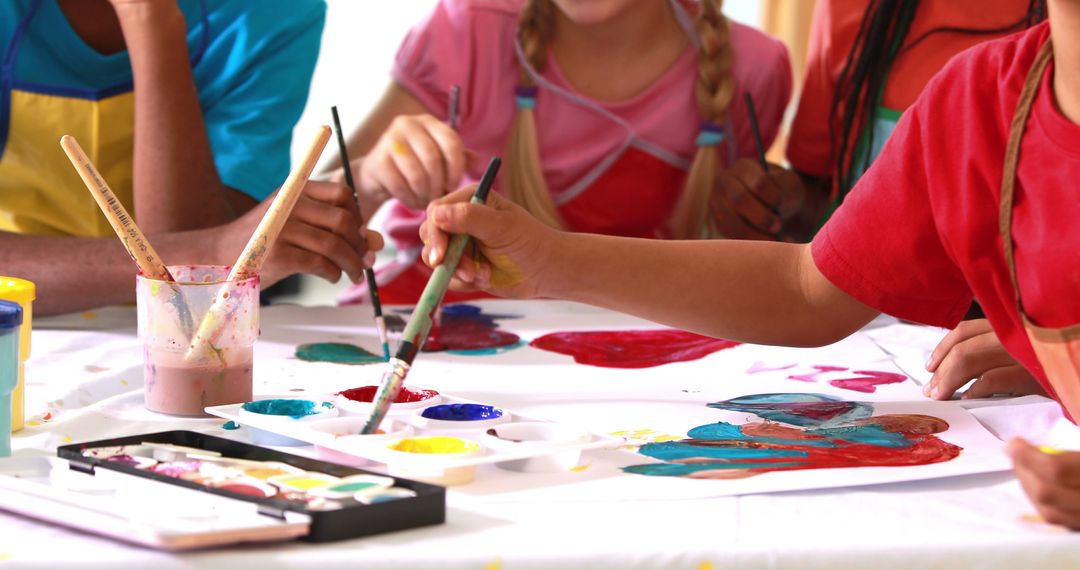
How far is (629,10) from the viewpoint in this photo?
1.67 m

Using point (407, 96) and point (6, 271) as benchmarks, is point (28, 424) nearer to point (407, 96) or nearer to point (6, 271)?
point (6, 271)

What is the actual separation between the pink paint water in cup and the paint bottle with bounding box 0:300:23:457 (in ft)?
0.41

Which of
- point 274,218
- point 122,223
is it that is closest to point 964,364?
point 274,218

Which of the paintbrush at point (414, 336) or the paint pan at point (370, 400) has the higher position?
the paintbrush at point (414, 336)

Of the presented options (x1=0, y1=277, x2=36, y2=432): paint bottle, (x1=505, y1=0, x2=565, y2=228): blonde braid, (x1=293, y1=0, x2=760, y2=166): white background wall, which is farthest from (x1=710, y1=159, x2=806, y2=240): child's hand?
(x1=293, y1=0, x2=760, y2=166): white background wall

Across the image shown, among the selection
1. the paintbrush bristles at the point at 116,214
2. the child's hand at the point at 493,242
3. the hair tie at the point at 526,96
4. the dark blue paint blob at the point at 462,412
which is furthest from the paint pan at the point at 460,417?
the hair tie at the point at 526,96

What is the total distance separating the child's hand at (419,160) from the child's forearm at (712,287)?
303mm

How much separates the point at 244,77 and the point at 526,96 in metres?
0.38

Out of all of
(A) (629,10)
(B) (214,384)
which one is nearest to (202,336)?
(B) (214,384)

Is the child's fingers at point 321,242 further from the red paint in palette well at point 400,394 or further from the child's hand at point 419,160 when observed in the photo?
the red paint in palette well at point 400,394

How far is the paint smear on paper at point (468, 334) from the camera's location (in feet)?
3.73

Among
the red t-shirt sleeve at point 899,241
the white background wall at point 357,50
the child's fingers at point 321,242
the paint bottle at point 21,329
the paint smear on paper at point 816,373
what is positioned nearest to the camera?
the paint bottle at point 21,329

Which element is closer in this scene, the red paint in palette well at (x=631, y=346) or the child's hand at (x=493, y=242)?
the child's hand at (x=493, y=242)

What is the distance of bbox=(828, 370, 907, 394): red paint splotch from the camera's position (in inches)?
38.4
